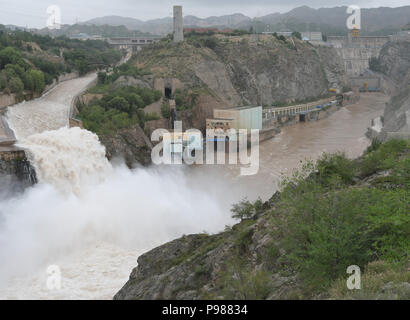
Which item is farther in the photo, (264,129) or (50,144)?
(264,129)

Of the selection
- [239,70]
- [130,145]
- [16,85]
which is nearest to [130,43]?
[239,70]

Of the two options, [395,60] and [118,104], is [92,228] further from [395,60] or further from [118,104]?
[395,60]

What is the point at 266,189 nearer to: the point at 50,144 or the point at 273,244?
the point at 50,144

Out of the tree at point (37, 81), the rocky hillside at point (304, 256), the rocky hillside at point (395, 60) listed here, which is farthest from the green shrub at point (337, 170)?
the rocky hillside at point (395, 60)

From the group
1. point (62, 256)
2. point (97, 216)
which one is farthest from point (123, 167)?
point (62, 256)

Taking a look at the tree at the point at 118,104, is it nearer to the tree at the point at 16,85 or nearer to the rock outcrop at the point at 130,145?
the rock outcrop at the point at 130,145

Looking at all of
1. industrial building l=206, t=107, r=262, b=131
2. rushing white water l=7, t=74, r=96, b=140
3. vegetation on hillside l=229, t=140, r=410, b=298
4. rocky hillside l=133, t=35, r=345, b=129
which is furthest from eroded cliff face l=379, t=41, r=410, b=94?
vegetation on hillside l=229, t=140, r=410, b=298
